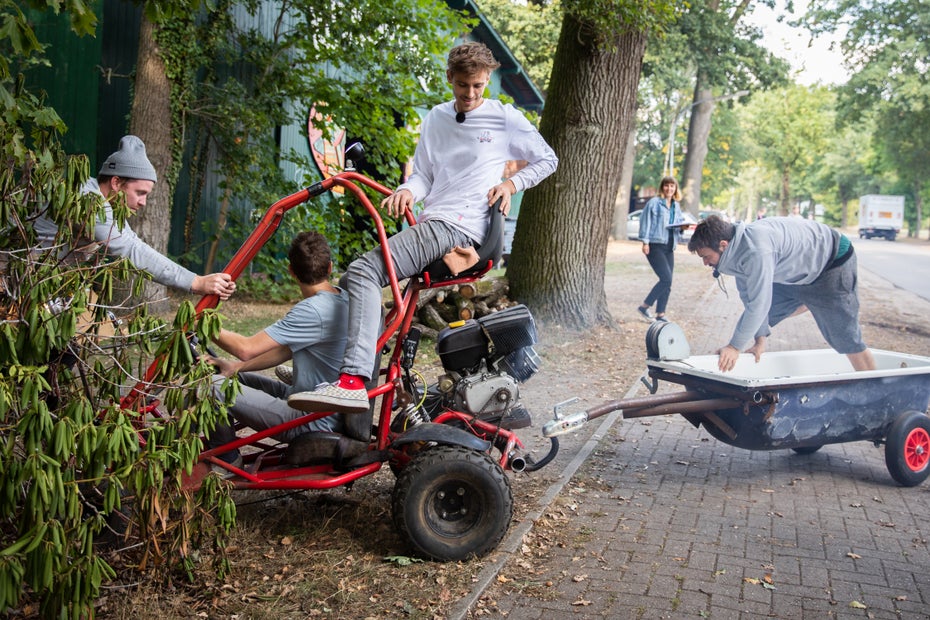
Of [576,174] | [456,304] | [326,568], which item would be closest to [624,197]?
[576,174]

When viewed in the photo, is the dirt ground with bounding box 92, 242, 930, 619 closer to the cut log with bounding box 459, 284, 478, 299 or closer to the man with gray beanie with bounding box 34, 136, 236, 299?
the man with gray beanie with bounding box 34, 136, 236, 299

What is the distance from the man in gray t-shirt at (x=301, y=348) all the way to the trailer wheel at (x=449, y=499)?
55 centimetres

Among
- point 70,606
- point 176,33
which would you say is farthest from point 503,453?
point 176,33

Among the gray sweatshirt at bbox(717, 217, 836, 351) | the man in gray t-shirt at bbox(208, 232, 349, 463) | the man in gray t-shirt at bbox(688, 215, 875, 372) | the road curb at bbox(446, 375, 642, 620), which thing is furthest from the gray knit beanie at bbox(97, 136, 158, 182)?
the gray sweatshirt at bbox(717, 217, 836, 351)

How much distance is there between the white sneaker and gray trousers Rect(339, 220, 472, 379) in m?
0.11

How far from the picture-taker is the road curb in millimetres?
3898

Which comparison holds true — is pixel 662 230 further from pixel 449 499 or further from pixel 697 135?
pixel 697 135

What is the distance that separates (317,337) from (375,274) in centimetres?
43

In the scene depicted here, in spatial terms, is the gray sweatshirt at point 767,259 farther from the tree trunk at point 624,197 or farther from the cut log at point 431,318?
the tree trunk at point 624,197

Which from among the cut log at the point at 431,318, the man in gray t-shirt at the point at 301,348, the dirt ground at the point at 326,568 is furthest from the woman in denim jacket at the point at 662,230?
the man in gray t-shirt at the point at 301,348

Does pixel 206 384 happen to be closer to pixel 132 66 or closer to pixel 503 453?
pixel 503 453

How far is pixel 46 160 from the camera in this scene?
3539 millimetres

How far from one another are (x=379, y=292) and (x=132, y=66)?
998cm

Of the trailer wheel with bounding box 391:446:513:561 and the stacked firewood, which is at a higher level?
the stacked firewood
